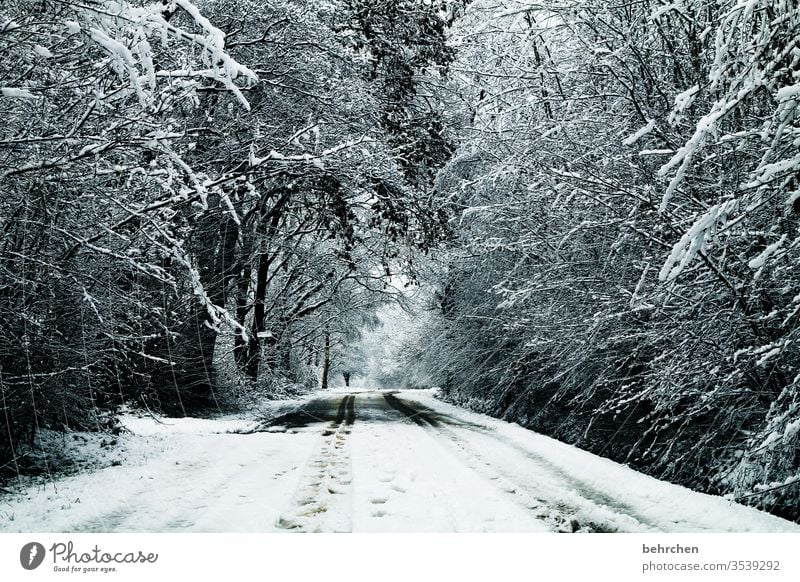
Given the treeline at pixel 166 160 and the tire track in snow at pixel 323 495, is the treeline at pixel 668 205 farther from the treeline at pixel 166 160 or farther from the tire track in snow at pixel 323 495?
the tire track in snow at pixel 323 495

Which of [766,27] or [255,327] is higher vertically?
[766,27]

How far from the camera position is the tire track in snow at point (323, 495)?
2764mm

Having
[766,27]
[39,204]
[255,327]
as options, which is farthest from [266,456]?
[255,327]

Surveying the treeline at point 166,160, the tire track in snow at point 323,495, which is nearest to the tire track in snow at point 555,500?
the tire track in snow at point 323,495

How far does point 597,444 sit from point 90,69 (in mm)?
7416

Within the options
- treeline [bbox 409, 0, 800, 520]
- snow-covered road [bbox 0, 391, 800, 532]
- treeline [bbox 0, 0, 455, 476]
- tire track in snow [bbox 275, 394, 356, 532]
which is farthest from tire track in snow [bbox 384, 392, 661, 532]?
treeline [bbox 0, 0, 455, 476]

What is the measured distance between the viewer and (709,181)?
4141mm

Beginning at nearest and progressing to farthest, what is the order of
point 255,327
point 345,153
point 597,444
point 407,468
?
point 407,468 → point 345,153 → point 597,444 → point 255,327

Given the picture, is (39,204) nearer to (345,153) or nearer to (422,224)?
(345,153)

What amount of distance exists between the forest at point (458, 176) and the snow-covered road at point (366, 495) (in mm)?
537

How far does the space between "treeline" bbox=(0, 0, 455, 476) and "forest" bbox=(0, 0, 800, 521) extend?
0.03 metres

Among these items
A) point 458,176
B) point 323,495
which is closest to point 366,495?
point 323,495

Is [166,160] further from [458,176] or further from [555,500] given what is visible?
[458,176]

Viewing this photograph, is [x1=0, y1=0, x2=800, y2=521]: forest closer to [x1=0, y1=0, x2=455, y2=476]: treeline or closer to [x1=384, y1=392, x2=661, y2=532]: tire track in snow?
[x1=0, y1=0, x2=455, y2=476]: treeline
